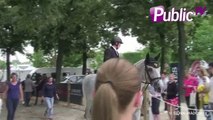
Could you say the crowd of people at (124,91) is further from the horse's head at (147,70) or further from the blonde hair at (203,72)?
the horse's head at (147,70)

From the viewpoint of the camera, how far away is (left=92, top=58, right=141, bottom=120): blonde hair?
7.10ft

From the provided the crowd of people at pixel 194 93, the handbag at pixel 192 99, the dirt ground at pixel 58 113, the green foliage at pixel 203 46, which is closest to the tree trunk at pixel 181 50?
the dirt ground at pixel 58 113

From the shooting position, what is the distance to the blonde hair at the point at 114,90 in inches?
85.2

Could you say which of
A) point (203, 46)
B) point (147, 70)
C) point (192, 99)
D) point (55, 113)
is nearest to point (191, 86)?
point (192, 99)

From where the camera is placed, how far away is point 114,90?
2.18 m

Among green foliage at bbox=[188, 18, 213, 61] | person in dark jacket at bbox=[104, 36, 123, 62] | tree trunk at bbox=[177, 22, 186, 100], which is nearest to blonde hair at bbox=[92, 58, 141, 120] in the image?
person in dark jacket at bbox=[104, 36, 123, 62]

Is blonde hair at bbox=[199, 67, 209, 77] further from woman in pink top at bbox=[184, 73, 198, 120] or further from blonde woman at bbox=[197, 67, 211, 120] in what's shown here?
woman in pink top at bbox=[184, 73, 198, 120]

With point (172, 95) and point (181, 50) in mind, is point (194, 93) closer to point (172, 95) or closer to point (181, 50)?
point (172, 95)

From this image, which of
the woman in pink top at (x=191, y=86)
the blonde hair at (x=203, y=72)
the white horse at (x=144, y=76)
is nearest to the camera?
the white horse at (x=144, y=76)

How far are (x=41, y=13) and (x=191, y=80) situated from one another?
5904 millimetres

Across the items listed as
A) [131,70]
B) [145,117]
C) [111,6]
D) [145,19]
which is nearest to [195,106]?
[145,117]

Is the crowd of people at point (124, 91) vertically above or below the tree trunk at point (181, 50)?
below

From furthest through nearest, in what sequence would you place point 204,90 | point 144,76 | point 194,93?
point 194,93 < point 204,90 < point 144,76

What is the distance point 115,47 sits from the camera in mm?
10250
